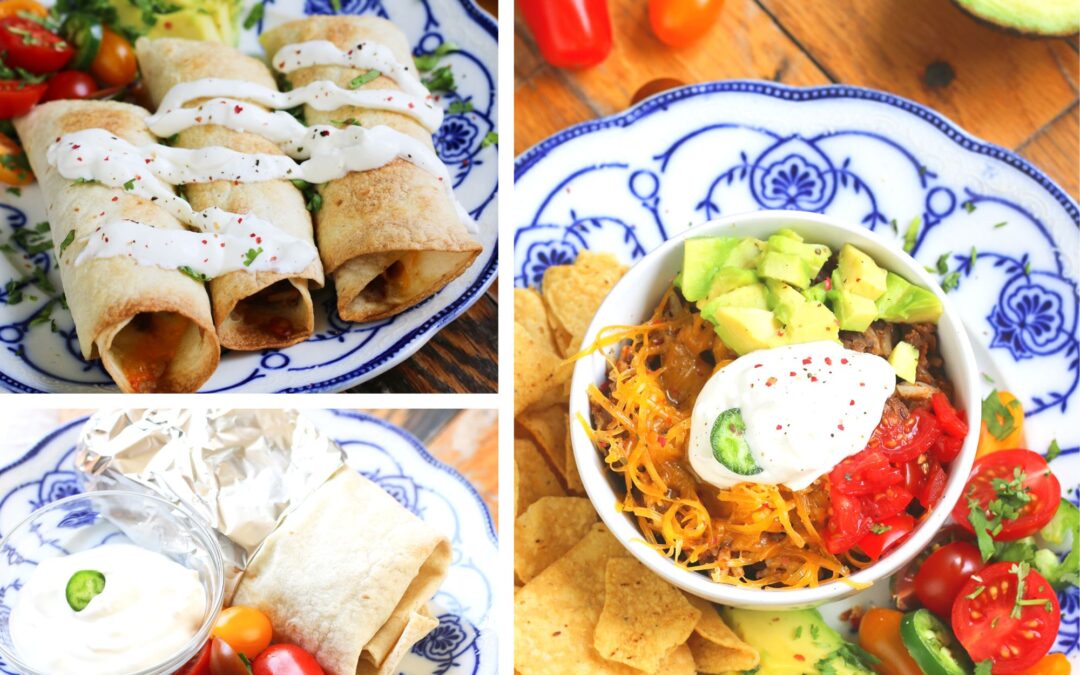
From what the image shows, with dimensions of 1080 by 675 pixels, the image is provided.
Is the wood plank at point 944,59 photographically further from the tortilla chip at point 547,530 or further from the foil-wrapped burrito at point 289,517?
the foil-wrapped burrito at point 289,517

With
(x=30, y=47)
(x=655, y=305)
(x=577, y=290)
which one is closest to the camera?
(x=655, y=305)

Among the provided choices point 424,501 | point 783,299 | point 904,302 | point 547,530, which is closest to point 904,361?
point 904,302

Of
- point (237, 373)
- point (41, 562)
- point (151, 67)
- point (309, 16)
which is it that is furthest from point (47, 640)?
point (309, 16)

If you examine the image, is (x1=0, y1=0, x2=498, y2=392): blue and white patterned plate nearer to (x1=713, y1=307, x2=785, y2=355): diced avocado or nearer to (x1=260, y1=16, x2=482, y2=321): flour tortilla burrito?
(x1=260, y1=16, x2=482, y2=321): flour tortilla burrito

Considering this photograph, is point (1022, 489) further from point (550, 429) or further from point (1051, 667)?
point (550, 429)

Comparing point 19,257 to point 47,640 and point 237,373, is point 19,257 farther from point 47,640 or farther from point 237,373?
point 47,640

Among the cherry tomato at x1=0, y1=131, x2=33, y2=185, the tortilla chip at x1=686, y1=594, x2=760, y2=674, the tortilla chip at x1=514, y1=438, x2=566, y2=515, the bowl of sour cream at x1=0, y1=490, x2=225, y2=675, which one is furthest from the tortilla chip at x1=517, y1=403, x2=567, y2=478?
the cherry tomato at x1=0, y1=131, x2=33, y2=185

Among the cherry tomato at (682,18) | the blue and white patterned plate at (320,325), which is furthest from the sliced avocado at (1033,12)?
the blue and white patterned plate at (320,325)
